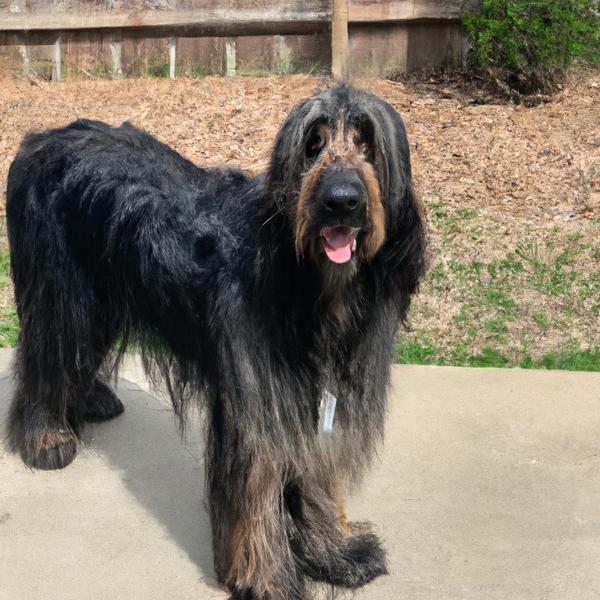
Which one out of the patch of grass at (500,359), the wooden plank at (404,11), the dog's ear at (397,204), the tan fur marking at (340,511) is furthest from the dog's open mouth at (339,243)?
the wooden plank at (404,11)

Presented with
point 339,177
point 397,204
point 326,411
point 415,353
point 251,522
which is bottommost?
point 415,353

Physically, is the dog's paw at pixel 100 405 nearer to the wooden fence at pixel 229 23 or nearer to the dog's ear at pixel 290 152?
the dog's ear at pixel 290 152

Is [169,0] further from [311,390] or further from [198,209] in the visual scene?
[311,390]

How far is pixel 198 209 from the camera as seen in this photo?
11.7 ft

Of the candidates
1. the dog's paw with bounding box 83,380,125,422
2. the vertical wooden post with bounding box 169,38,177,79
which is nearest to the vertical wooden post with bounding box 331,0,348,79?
the vertical wooden post with bounding box 169,38,177,79

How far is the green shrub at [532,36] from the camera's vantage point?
25.0ft

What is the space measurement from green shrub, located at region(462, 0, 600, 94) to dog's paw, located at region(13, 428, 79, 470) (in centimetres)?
490

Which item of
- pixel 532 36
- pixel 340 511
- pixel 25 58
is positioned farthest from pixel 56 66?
pixel 340 511

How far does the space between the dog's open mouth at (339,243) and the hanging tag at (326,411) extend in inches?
23.1

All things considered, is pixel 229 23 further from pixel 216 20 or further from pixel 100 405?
pixel 100 405

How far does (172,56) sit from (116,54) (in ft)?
1.63

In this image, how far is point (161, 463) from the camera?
440 cm

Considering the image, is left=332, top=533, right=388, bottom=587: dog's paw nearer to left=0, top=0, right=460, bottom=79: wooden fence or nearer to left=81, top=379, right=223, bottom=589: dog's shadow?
left=81, top=379, right=223, bottom=589: dog's shadow

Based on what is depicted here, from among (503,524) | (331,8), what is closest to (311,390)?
(503,524)
